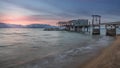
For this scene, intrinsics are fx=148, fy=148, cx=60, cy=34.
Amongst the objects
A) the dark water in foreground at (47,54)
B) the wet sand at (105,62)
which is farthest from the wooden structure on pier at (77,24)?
the wet sand at (105,62)

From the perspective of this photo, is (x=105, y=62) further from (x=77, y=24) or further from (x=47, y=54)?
(x=77, y=24)

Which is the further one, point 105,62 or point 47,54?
point 47,54

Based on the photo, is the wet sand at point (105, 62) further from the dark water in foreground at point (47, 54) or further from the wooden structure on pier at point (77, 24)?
the wooden structure on pier at point (77, 24)

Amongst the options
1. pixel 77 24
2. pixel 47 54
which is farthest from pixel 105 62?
pixel 77 24

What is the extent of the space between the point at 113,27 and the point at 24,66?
49.4 meters

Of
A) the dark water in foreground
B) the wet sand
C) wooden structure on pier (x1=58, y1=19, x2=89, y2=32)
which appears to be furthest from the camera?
wooden structure on pier (x1=58, y1=19, x2=89, y2=32)

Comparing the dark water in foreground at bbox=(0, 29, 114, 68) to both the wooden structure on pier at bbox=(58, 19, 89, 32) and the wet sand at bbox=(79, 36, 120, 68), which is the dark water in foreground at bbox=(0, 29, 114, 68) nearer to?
the wet sand at bbox=(79, 36, 120, 68)

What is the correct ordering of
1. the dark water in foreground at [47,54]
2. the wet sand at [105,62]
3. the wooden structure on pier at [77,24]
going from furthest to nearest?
the wooden structure on pier at [77,24]
the dark water in foreground at [47,54]
the wet sand at [105,62]

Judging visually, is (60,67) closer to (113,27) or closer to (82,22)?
(113,27)

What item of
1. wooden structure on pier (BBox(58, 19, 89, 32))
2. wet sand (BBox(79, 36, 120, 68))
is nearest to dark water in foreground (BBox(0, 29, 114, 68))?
wet sand (BBox(79, 36, 120, 68))

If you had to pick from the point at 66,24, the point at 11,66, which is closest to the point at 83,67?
the point at 11,66

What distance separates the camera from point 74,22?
4286 inches

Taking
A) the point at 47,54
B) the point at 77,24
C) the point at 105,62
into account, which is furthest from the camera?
the point at 77,24

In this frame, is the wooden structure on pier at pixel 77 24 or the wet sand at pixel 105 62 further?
the wooden structure on pier at pixel 77 24
